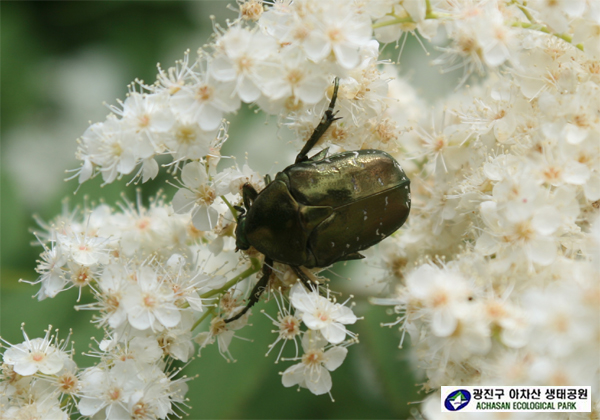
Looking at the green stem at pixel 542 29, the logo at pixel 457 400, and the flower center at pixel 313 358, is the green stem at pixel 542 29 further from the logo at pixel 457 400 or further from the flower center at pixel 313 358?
the flower center at pixel 313 358

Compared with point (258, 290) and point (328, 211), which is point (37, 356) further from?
point (328, 211)

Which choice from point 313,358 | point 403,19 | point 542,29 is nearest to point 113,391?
point 313,358

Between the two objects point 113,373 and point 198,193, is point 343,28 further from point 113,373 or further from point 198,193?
point 113,373

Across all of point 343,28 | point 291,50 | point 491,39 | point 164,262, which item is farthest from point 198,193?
point 491,39

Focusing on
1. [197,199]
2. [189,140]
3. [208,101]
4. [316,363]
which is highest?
[208,101]

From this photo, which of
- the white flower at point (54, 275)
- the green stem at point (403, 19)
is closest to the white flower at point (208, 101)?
the green stem at point (403, 19)

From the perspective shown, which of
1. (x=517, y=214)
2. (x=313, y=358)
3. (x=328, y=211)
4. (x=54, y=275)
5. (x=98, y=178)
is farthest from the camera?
(x=98, y=178)

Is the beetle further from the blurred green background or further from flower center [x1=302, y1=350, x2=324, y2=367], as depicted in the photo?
the blurred green background

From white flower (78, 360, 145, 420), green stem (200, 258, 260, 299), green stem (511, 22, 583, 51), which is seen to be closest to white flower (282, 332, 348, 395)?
green stem (200, 258, 260, 299)
